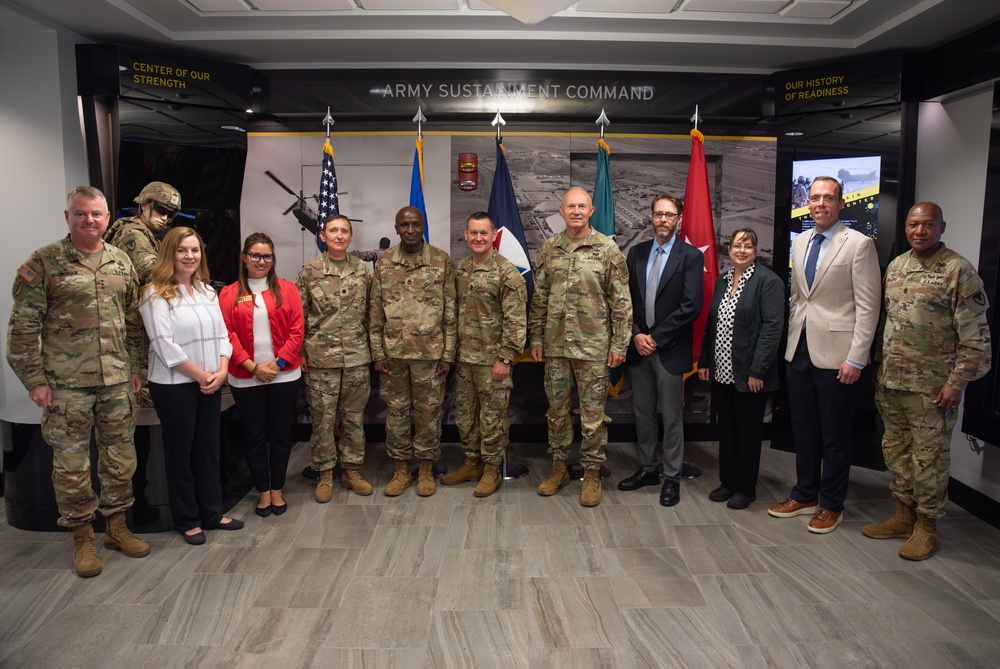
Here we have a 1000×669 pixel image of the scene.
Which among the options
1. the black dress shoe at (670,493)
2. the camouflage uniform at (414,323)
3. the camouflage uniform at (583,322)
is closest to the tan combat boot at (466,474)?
the camouflage uniform at (414,323)

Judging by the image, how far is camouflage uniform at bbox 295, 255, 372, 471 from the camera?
3918 millimetres

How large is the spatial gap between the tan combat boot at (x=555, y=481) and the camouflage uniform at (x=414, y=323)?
2.82 feet

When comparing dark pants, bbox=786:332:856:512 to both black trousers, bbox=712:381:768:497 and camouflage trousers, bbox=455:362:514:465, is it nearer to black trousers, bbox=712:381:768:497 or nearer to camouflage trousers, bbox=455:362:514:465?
black trousers, bbox=712:381:768:497

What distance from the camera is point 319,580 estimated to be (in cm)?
307

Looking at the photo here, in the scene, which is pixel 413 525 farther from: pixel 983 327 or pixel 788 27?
pixel 788 27

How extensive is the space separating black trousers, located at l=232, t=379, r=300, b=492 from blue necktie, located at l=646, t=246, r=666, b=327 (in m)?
2.23

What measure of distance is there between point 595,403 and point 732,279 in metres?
1.14

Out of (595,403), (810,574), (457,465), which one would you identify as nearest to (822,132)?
(595,403)

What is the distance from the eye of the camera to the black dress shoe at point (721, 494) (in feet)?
13.3

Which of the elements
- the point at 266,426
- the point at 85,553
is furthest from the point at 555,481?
the point at 85,553

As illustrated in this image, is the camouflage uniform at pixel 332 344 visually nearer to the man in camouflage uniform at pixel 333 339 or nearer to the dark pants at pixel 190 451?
the man in camouflage uniform at pixel 333 339

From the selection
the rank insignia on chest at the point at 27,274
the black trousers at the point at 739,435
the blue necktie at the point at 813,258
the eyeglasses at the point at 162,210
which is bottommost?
the black trousers at the point at 739,435

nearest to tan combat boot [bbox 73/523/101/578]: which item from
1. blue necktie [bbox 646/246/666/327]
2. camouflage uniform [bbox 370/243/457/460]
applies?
camouflage uniform [bbox 370/243/457/460]

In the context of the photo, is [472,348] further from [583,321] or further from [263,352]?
[263,352]
